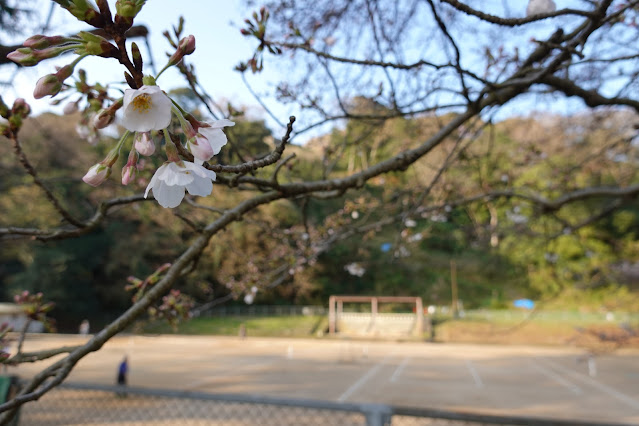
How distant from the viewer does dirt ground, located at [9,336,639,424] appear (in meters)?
8.92

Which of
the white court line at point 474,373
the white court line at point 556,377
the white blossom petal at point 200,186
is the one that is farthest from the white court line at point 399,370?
the white blossom petal at point 200,186

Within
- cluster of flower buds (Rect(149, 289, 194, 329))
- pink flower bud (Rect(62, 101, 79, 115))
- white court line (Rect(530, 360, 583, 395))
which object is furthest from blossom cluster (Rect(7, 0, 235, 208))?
white court line (Rect(530, 360, 583, 395))

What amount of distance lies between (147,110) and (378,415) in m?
1.63

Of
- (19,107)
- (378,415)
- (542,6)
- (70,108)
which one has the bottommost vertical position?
(378,415)

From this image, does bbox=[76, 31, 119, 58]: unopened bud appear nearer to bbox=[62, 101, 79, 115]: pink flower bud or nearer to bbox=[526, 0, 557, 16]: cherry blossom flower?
bbox=[62, 101, 79, 115]: pink flower bud

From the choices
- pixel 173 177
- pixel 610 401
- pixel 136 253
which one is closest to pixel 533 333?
pixel 610 401

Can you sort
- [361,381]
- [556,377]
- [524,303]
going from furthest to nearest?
[524,303]
[556,377]
[361,381]

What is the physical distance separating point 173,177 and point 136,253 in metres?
20.1

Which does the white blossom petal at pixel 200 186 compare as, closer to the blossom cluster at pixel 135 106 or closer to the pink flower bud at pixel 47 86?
the blossom cluster at pixel 135 106

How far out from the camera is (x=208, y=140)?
0.57 m

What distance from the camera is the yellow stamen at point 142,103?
485 mm

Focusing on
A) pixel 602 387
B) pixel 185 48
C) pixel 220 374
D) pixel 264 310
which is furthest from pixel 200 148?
pixel 264 310

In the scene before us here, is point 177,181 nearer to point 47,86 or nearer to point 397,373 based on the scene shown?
point 47,86

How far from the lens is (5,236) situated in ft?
3.75
